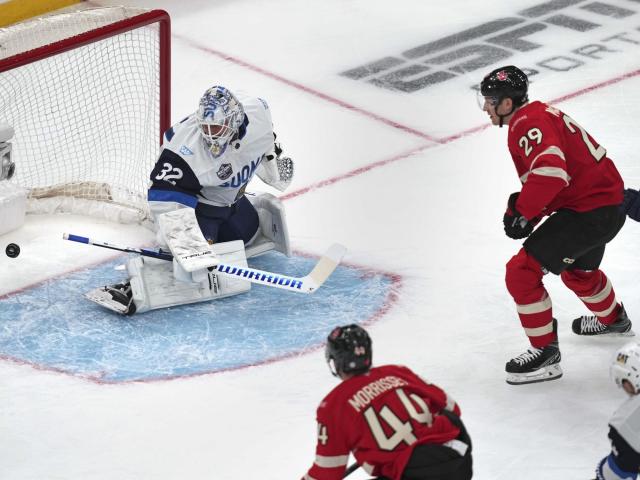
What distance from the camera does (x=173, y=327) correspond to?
4828mm

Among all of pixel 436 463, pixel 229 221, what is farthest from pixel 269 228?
pixel 436 463

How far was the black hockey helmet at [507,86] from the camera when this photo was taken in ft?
13.9

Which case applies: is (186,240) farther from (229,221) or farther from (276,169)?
(276,169)

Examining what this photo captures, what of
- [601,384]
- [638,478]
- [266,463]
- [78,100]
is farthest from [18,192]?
[638,478]

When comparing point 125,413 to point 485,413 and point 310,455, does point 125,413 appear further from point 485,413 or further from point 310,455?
point 485,413

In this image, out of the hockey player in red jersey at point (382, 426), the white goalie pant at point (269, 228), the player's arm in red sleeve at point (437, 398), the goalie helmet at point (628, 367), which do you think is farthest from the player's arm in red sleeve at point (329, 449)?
the white goalie pant at point (269, 228)

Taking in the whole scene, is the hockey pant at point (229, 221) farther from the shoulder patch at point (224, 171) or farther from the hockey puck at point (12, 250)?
the hockey puck at point (12, 250)

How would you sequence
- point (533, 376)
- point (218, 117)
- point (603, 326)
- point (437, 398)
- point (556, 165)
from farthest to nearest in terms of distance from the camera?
point (218, 117) → point (603, 326) → point (533, 376) → point (556, 165) → point (437, 398)

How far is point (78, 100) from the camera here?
610cm

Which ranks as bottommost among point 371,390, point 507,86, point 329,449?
point 329,449

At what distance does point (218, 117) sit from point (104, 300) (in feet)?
2.42

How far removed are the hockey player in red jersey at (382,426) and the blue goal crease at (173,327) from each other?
1335 mm

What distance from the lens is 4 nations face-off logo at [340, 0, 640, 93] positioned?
22.9 feet

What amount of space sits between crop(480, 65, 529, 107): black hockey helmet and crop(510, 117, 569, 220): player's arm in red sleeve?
0.11 metres
